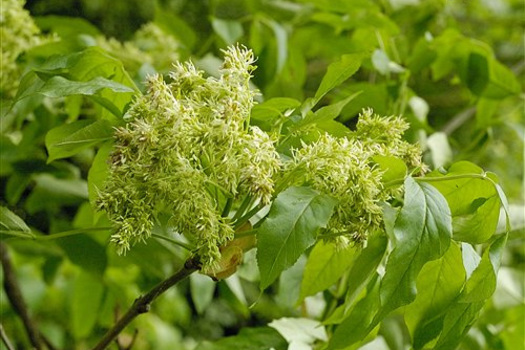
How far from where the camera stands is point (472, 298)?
542 mm

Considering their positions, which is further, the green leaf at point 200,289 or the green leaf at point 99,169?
the green leaf at point 200,289

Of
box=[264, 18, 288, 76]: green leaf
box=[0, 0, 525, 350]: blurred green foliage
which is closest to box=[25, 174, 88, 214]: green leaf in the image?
box=[0, 0, 525, 350]: blurred green foliage

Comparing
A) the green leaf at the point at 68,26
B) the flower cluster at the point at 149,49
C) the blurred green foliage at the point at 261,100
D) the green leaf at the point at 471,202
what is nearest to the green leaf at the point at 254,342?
the blurred green foliage at the point at 261,100

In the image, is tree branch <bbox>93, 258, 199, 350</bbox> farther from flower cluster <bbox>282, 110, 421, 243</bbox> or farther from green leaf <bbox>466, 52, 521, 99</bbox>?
green leaf <bbox>466, 52, 521, 99</bbox>

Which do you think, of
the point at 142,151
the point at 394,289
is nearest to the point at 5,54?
the point at 142,151

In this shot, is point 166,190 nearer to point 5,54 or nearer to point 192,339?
point 5,54

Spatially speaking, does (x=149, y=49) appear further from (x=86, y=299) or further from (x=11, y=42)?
(x=86, y=299)

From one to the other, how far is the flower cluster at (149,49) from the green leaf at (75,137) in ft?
1.09

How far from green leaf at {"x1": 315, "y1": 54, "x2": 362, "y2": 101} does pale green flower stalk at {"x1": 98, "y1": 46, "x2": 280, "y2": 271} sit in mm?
82

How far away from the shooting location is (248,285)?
1850 mm

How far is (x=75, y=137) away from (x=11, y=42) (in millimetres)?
311

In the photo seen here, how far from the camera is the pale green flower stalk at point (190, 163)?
0.50 metres

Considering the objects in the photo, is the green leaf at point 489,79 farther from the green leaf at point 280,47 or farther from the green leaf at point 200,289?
the green leaf at point 200,289

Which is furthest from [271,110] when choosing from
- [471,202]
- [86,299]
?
[86,299]
